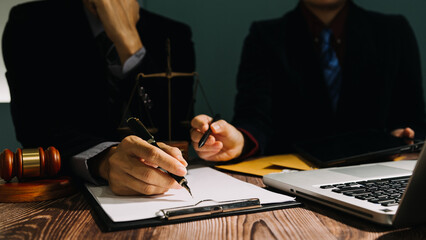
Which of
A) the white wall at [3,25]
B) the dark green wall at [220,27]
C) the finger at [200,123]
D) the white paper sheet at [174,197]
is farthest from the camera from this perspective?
the dark green wall at [220,27]

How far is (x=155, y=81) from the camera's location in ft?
3.66

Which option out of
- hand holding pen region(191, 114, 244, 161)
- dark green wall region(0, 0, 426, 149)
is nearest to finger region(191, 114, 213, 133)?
hand holding pen region(191, 114, 244, 161)

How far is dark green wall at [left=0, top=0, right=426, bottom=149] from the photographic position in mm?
1761

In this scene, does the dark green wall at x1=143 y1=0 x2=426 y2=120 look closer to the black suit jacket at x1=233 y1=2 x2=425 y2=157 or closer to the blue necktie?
the black suit jacket at x1=233 y1=2 x2=425 y2=157

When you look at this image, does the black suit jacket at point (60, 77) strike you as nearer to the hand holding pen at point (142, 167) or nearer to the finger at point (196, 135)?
the finger at point (196, 135)

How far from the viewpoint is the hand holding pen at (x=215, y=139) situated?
2.82 feet

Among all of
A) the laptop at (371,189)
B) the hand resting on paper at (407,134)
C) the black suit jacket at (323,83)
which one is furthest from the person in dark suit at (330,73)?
the laptop at (371,189)

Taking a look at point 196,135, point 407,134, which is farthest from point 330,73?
point 196,135

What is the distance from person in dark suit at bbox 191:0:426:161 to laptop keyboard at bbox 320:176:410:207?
80cm

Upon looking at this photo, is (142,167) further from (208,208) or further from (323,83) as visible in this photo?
(323,83)

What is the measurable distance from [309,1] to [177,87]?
750mm

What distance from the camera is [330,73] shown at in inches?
59.8

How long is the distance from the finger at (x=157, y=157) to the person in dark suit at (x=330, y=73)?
829 millimetres

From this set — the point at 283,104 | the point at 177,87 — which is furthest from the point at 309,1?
the point at 177,87
